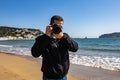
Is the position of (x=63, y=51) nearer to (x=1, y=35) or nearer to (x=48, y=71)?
(x=48, y=71)

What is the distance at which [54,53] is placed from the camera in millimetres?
3158

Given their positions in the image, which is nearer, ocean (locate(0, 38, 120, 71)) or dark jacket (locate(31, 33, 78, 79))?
dark jacket (locate(31, 33, 78, 79))

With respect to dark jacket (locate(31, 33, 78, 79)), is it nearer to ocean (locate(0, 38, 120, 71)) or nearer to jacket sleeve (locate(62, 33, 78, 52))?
jacket sleeve (locate(62, 33, 78, 52))

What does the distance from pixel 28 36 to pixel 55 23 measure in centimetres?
14105

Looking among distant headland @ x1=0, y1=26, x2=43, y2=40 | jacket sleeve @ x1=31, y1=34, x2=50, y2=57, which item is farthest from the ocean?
distant headland @ x1=0, y1=26, x2=43, y2=40

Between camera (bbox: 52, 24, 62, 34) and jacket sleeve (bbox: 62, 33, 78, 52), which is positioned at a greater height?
camera (bbox: 52, 24, 62, 34)

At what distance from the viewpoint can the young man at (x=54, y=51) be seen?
3.14m

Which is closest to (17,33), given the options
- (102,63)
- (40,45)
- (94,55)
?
(94,55)

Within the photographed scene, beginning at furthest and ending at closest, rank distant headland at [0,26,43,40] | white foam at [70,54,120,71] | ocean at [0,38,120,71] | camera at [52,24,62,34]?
distant headland at [0,26,43,40], ocean at [0,38,120,71], white foam at [70,54,120,71], camera at [52,24,62,34]

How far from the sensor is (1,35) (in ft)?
459

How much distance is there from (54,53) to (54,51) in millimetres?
27

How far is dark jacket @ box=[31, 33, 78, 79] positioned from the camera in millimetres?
3148

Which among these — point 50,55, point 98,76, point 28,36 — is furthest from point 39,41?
point 28,36

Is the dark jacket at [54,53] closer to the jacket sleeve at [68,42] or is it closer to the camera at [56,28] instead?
the jacket sleeve at [68,42]
